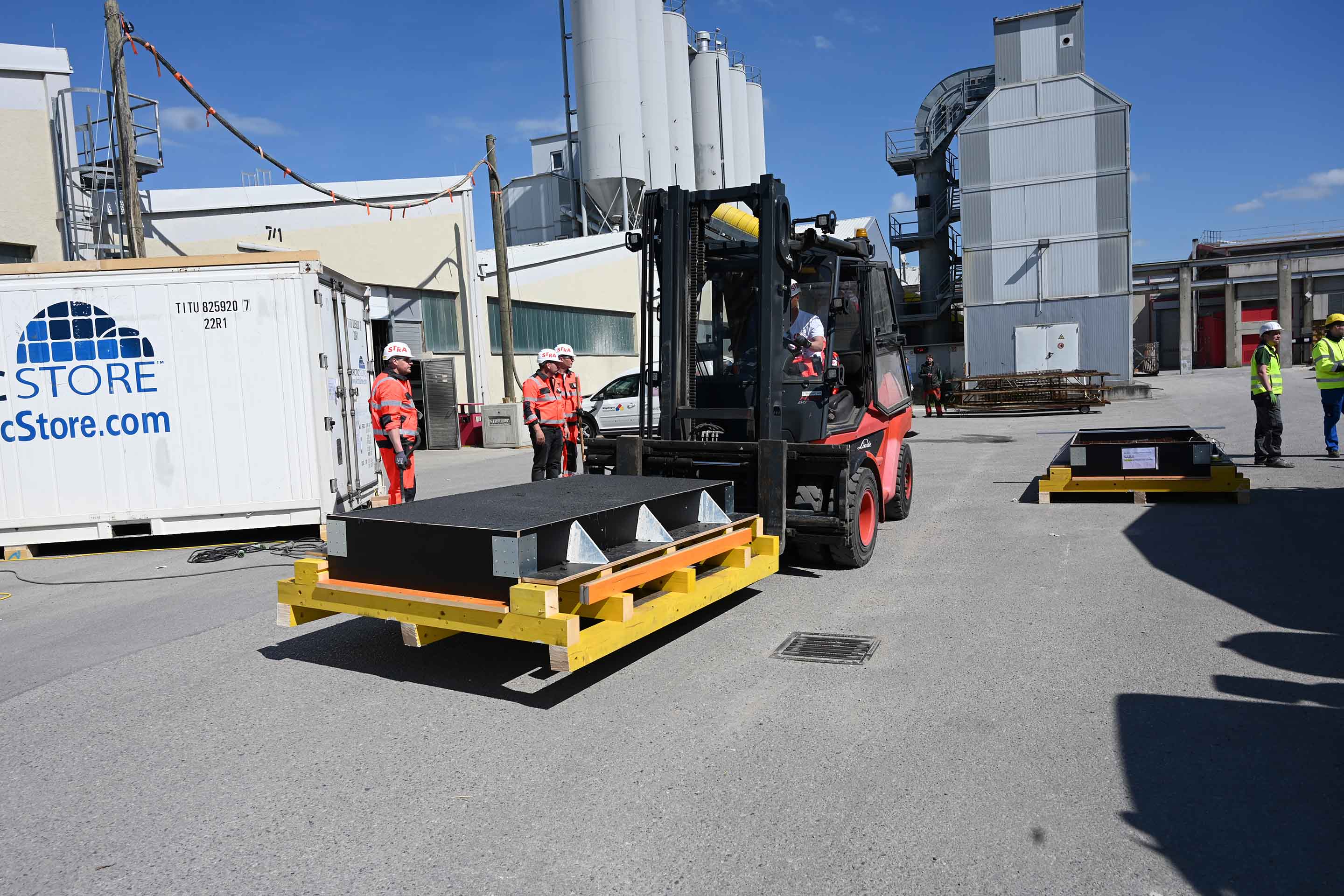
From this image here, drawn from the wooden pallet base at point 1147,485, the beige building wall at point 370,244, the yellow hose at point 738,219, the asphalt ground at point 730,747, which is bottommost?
the asphalt ground at point 730,747

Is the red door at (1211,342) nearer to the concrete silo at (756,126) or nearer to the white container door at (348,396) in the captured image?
the concrete silo at (756,126)

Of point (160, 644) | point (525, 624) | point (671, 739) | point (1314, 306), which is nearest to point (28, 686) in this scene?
point (160, 644)

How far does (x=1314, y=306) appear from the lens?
53.2 m

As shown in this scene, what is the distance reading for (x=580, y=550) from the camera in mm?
4902

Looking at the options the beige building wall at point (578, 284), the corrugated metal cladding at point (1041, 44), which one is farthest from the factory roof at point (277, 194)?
the corrugated metal cladding at point (1041, 44)

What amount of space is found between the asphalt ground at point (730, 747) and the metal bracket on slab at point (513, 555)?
2.19 ft

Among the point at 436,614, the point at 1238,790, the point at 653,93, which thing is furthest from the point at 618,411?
the point at 653,93

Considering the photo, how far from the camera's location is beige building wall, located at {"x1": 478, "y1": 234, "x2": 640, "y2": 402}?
24.8 m

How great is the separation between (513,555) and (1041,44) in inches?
1355

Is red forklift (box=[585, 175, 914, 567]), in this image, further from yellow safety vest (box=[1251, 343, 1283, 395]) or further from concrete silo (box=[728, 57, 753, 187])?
concrete silo (box=[728, 57, 753, 187])

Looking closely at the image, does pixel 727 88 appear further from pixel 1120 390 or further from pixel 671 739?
pixel 671 739

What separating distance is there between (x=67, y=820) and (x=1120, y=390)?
1288 inches

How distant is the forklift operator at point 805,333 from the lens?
7.34 metres

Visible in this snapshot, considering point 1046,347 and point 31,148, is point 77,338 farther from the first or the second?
point 1046,347
